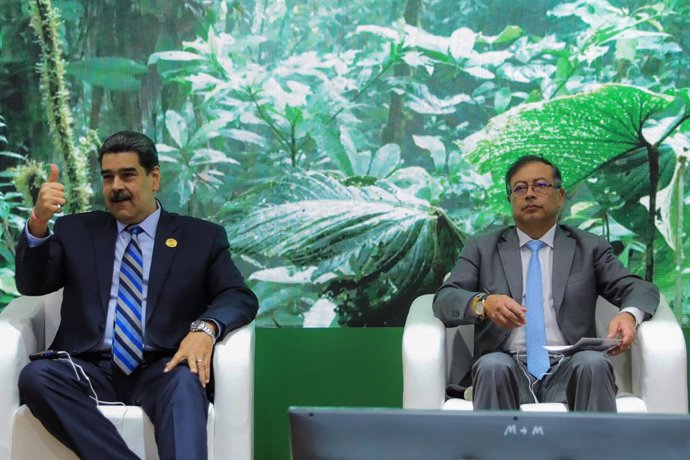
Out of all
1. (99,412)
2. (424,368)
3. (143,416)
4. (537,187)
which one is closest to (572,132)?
(537,187)

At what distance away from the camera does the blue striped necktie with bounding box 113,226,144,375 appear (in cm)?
344

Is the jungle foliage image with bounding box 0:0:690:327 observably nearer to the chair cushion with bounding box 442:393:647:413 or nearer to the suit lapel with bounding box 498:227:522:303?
the suit lapel with bounding box 498:227:522:303

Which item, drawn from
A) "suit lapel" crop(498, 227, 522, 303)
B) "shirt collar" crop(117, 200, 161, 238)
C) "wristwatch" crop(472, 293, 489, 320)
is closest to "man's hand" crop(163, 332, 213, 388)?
"shirt collar" crop(117, 200, 161, 238)

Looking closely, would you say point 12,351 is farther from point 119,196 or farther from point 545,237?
point 545,237

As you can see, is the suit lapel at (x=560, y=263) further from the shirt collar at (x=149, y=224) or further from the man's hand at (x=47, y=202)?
the man's hand at (x=47, y=202)

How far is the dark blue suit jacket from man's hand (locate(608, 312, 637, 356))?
3.98 feet

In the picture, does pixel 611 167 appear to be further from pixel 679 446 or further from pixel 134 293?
pixel 679 446

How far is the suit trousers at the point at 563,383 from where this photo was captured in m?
3.16

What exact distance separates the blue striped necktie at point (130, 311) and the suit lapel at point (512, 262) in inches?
50.5

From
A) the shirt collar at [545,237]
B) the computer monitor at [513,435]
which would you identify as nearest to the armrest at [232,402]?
the shirt collar at [545,237]

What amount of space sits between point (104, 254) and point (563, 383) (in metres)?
1.64

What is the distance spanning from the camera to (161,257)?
3.57 metres

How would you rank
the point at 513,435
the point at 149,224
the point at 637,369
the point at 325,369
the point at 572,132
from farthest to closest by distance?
the point at 325,369
the point at 572,132
the point at 149,224
the point at 637,369
the point at 513,435

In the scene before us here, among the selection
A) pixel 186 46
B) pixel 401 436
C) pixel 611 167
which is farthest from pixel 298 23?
pixel 401 436
